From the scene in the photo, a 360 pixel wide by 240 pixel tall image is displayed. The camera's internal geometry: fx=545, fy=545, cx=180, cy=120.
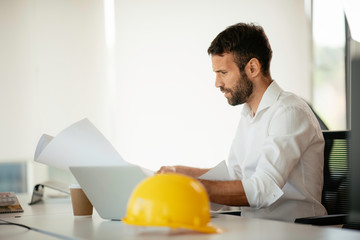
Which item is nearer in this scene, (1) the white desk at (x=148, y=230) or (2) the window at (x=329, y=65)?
(1) the white desk at (x=148, y=230)

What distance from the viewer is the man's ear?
2260mm

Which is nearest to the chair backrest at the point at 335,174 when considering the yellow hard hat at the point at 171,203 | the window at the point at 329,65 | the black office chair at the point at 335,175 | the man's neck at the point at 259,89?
the black office chair at the point at 335,175

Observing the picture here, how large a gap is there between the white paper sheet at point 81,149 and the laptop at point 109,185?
0.02 m

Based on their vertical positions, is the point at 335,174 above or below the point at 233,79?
below

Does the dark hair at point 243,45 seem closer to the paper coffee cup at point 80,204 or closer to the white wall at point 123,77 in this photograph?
the paper coffee cup at point 80,204

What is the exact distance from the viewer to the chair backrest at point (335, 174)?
216 cm

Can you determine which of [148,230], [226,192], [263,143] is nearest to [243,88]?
[263,143]

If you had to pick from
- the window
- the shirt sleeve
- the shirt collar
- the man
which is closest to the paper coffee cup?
the man

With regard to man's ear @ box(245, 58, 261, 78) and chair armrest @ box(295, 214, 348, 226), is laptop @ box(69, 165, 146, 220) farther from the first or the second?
man's ear @ box(245, 58, 261, 78)

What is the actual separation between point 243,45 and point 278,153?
0.55 m

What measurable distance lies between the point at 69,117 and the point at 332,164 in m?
3.06

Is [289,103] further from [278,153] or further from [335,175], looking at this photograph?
[335,175]

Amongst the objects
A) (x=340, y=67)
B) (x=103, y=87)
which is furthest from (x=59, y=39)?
(x=340, y=67)

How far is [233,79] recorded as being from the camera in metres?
→ 2.30
